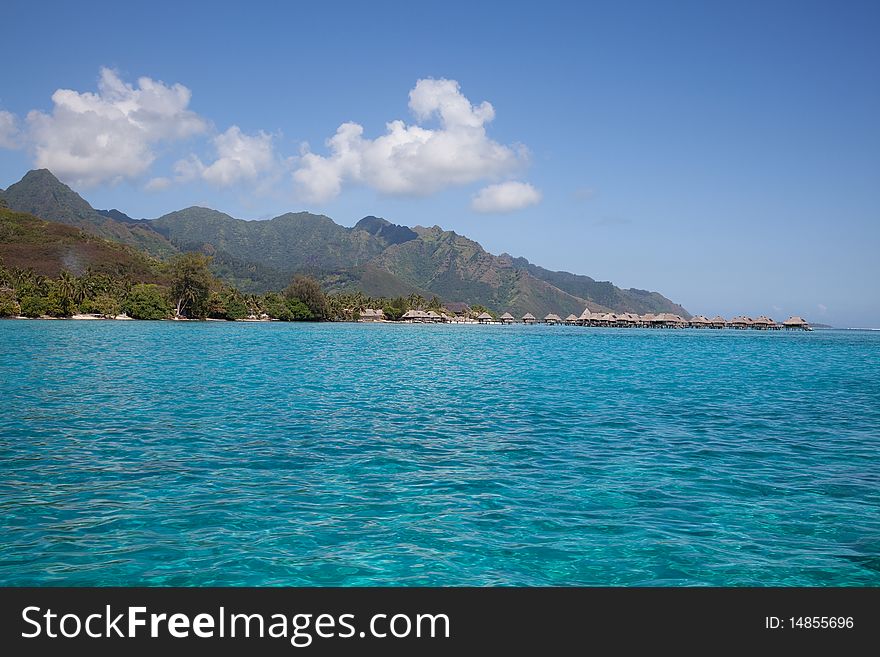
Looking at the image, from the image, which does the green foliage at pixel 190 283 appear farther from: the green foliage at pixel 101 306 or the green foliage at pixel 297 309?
the green foliage at pixel 297 309

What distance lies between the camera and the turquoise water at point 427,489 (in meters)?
8.48

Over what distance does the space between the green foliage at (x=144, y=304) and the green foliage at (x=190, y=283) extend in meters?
4.72

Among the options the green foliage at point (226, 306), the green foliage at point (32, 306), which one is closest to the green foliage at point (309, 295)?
the green foliage at point (226, 306)

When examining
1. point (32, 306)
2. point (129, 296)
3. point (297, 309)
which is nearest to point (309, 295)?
point (297, 309)

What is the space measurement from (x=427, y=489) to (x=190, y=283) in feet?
469

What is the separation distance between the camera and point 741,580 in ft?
26.9

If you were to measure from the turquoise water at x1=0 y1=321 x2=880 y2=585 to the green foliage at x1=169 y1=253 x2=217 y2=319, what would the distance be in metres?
122

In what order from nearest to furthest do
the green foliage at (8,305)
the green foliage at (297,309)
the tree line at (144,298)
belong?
the green foliage at (8,305), the tree line at (144,298), the green foliage at (297,309)

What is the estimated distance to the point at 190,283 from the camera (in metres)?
143

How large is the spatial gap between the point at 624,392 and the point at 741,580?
72.2 feet

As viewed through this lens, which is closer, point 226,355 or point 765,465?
point 765,465

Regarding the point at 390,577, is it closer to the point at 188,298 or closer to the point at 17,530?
the point at 17,530

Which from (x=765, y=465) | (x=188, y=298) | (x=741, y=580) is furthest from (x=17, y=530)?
(x=188, y=298)
